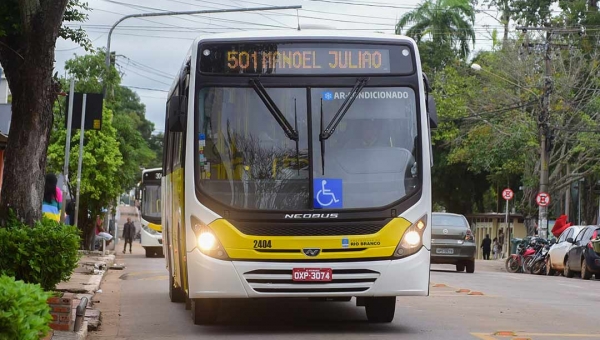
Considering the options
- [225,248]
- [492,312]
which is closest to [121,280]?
[492,312]

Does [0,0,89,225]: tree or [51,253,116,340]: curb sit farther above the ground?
[0,0,89,225]: tree

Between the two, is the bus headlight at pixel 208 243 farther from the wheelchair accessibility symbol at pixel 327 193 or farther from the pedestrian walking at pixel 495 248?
the pedestrian walking at pixel 495 248

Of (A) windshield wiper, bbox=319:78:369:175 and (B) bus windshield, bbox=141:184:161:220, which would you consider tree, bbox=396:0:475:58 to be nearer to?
(B) bus windshield, bbox=141:184:161:220

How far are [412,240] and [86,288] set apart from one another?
27.4 ft

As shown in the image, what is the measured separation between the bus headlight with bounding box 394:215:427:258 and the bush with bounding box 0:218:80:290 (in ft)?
11.6

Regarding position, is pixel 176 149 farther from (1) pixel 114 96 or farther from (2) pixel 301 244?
(1) pixel 114 96

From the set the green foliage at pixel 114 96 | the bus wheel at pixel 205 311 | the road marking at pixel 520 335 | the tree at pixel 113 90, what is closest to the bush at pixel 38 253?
the bus wheel at pixel 205 311

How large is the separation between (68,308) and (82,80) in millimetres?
26037

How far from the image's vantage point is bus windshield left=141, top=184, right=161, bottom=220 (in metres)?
41.2

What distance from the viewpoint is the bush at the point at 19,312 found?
21.6 feet

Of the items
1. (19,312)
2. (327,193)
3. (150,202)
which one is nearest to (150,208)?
(150,202)

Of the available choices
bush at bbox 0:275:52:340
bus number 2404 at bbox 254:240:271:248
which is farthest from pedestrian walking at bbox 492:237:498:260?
bush at bbox 0:275:52:340

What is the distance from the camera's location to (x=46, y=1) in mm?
13383

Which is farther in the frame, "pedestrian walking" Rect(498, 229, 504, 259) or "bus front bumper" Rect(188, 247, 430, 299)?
"pedestrian walking" Rect(498, 229, 504, 259)
